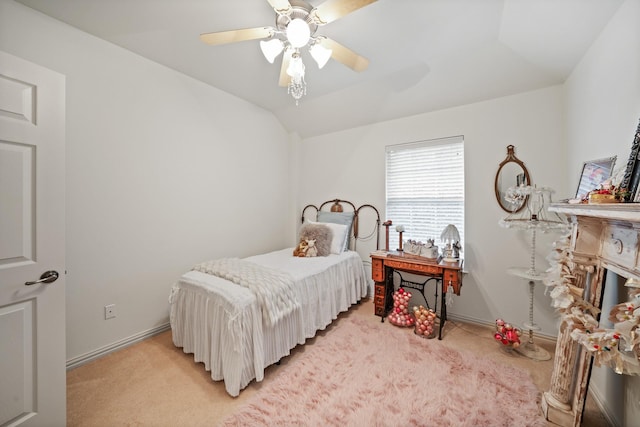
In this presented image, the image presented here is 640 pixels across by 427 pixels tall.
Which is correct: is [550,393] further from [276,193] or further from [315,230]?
[276,193]

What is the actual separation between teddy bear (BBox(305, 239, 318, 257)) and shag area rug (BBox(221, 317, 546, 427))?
965mm

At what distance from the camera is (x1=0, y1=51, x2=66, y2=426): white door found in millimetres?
1231

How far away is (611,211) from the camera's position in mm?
991

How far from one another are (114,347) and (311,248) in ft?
6.67

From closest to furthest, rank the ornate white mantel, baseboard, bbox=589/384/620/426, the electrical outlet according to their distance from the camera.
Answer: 1. the ornate white mantel
2. baseboard, bbox=589/384/620/426
3. the electrical outlet

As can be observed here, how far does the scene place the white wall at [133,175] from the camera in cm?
196

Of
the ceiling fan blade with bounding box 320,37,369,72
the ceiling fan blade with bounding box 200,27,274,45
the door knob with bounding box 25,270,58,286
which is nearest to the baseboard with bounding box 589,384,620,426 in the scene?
the ceiling fan blade with bounding box 320,37,369,72

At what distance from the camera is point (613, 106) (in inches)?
58.6

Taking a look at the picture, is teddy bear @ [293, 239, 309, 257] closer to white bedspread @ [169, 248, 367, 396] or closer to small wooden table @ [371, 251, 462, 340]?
white bedspread @ [169, 248, 367, 396]

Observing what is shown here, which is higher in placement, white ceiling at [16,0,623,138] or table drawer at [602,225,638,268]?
white ceiling at [16,0,623,138]

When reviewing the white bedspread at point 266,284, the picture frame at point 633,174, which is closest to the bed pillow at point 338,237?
the white bedspread at point 266,284

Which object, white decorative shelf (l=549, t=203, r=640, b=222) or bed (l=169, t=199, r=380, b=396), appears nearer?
white decorative shelf (l=549, t=203, r=640, b=222)

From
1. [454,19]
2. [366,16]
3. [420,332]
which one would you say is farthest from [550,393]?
[366,16]

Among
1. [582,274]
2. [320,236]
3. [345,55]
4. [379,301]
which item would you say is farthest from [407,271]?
[345,55]
